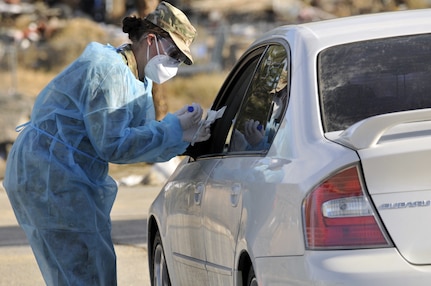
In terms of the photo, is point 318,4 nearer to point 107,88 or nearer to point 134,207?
point 134,207

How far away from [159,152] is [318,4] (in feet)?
145

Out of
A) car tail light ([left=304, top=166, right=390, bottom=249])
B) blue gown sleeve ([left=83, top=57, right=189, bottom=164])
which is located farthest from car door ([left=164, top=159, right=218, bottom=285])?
car tail light ([left=304, top=166, right=390, bottom=249])

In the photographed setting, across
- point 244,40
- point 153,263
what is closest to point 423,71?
point 153,263

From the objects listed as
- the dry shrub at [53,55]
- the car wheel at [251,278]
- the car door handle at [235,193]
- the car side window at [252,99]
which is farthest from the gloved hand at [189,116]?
the dry shrub at [53,55]

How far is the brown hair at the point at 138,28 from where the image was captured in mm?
6004

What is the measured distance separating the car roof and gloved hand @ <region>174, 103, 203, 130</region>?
689mm

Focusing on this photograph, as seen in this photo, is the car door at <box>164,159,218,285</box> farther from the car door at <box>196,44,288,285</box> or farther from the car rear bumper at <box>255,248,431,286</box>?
the car rear bumper at <box>255,248,431,286</box>

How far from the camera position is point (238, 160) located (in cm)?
517

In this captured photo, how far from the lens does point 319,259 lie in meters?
4.01

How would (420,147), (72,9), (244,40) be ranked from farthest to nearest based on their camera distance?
(72,9) → (244,40) → (420,147)

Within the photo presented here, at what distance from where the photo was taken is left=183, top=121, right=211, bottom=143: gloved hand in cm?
590

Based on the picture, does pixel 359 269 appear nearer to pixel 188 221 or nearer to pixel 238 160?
pixel 238 160

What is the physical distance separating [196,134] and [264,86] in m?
0.63

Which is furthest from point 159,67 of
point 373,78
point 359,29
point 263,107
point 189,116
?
point 373,78
